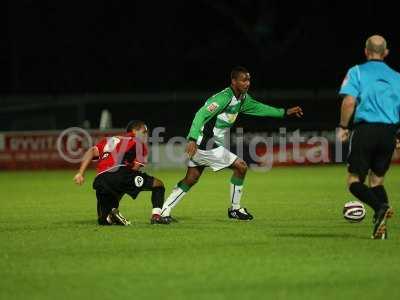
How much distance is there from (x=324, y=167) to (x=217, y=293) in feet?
60.3

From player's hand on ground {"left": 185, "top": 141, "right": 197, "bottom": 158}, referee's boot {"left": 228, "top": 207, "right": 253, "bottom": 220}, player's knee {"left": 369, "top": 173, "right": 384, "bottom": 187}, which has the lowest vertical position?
referee's boot {"left": 228, "top": 207, "right": 253, "bottom": 220}

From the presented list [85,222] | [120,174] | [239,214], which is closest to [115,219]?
[120,174]

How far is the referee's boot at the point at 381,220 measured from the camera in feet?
30.5

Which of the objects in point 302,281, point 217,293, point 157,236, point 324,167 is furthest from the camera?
point 324,167

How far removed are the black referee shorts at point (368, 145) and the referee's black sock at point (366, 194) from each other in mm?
112

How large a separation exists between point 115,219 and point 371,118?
3707mm

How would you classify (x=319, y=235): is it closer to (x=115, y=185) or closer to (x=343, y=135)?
(x=343, y=135)

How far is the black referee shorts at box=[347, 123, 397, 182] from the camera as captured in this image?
370 inches

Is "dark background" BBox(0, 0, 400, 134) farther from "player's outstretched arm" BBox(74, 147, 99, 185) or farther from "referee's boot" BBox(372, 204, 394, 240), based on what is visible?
"referee's boot" BBox(372, 204, 394, 240)

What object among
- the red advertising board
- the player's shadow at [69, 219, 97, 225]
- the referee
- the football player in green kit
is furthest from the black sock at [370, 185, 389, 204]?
the red advertising board

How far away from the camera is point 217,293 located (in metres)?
6.93

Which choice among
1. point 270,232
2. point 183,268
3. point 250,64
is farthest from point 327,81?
point 183,268

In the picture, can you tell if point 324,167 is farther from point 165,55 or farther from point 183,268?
point 183,268

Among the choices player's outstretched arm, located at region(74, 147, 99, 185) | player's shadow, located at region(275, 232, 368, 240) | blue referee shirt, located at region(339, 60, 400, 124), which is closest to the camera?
blue referee shirt, located at region(339, 60, 400, 124)
